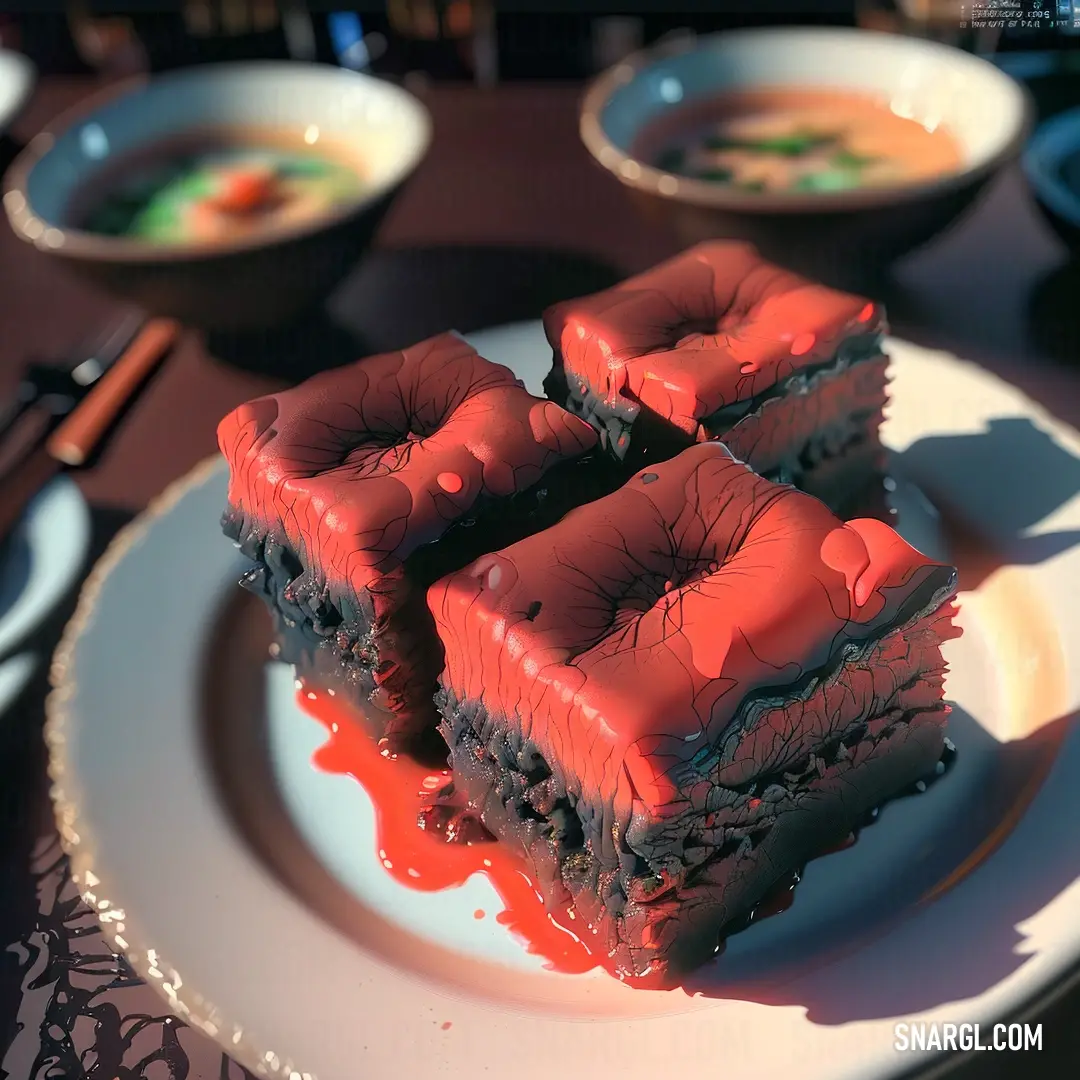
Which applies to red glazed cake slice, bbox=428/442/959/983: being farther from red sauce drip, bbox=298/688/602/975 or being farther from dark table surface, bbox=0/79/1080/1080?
dark table surface, bbox=0/79/1080/1080

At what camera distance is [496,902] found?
3.59ft

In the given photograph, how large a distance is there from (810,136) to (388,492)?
1.24m

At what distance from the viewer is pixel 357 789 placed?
1214 millimetres

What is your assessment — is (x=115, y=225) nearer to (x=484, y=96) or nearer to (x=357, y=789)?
(x=484, y=96)

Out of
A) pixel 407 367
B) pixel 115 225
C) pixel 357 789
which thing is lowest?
pixel 357 789

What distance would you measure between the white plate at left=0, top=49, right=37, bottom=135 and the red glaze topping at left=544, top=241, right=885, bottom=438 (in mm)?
1350

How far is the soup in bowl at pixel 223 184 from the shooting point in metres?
1.59

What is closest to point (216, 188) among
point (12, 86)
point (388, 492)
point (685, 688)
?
point (12, 86)

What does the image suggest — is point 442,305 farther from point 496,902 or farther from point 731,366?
point 496,902

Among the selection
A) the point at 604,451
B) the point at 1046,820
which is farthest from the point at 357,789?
the point at 1046,820

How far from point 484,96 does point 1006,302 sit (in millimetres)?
1225

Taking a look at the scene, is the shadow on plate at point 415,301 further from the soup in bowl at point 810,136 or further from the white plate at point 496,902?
the white plate at point 496,902

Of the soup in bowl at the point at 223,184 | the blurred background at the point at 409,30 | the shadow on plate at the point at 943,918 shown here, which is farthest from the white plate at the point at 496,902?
the blurred background at the point at 409,30

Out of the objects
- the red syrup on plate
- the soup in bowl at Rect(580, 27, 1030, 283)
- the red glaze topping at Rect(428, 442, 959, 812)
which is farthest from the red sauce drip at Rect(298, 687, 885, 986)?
the soup in bowl at Rect(580, 27, 1030, 283)
